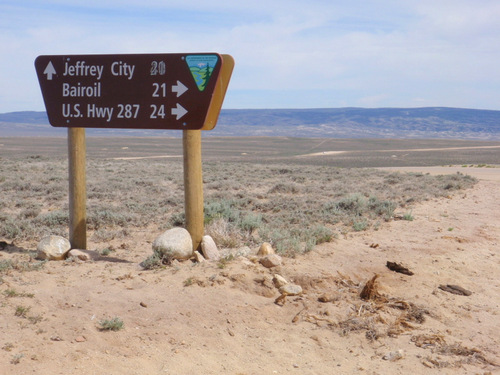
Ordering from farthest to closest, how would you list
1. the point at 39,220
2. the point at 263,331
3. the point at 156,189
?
the point at 156,189, the point at 39,220, the point at 263,331

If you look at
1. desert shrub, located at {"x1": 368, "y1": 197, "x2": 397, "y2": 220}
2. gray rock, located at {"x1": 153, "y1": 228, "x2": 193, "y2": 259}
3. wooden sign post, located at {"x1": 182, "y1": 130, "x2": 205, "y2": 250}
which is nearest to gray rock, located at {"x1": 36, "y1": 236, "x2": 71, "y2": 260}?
gray rock, located at {"x1": 153, "y1": 228, "x2": 193, "y2": 259}

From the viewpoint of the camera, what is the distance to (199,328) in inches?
197

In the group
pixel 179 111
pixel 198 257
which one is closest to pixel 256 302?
pixel 198 257

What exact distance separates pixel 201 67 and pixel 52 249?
9.46ft

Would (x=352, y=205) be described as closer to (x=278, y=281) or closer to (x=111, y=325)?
(x=278, y=281)

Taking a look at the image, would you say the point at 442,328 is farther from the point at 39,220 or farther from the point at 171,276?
the point at 39,220

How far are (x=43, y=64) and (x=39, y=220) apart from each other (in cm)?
340

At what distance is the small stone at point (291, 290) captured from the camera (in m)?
5.88

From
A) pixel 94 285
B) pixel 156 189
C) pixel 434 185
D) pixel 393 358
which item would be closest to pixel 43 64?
pixel 94 285

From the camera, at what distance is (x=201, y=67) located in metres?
6.46

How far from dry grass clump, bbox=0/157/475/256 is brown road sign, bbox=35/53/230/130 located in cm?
200

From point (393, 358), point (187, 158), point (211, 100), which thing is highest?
point (211, 100)

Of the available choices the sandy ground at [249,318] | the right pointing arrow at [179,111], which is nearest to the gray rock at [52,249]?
the sandy ground at [249,318]

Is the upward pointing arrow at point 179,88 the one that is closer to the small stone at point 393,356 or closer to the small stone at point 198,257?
the small stone at point 198,257
